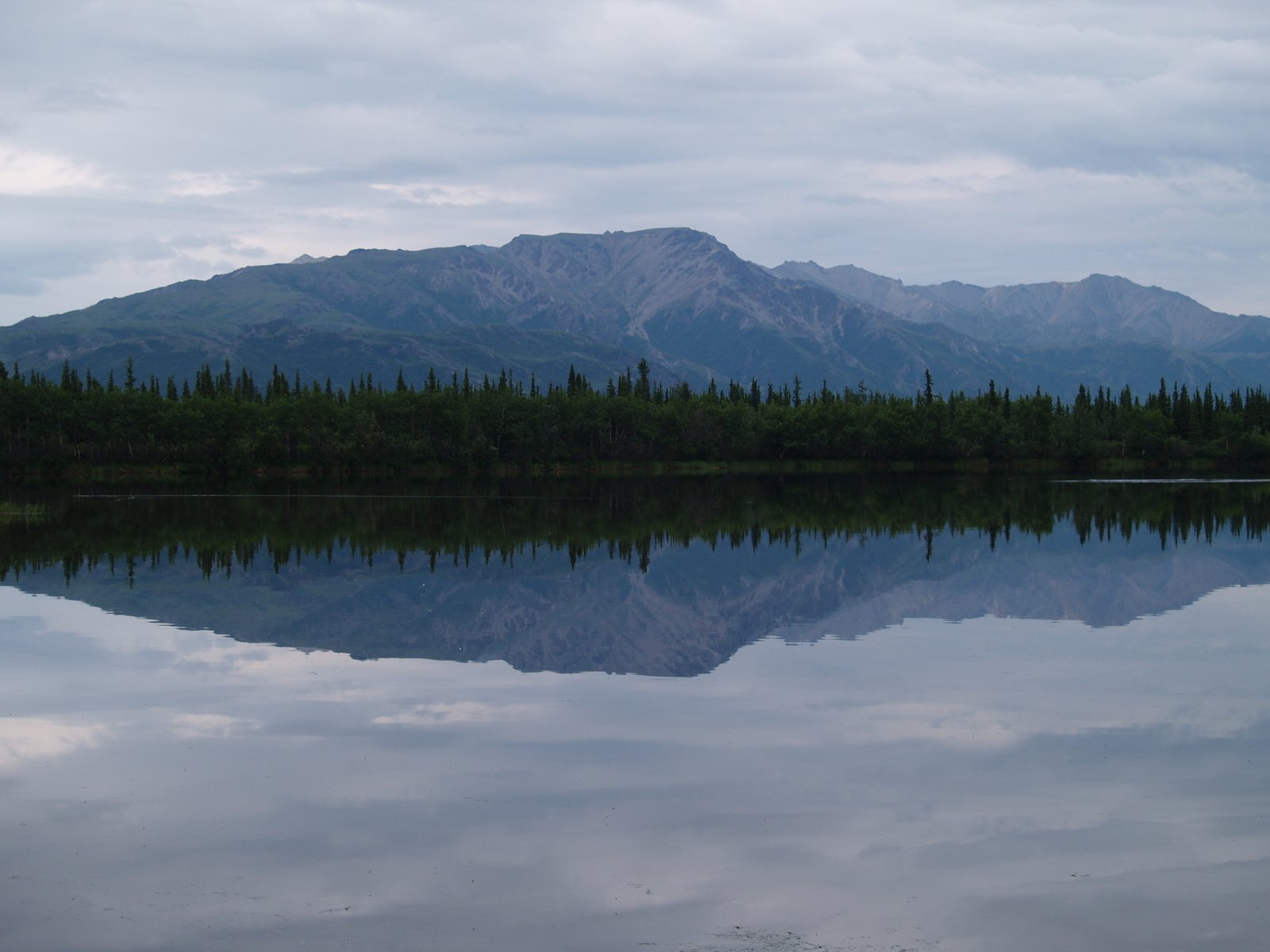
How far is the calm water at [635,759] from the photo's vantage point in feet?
40.0

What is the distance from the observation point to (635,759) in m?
17.7

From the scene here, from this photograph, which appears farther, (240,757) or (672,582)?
(672,582)

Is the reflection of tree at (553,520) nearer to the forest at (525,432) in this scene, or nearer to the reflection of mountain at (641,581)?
the reflection of mountain at (641,581)

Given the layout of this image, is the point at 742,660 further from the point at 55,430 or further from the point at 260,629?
the point at 55,430

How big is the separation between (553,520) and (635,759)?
4794cm

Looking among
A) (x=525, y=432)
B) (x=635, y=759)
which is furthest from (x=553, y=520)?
(x=525, y=432)

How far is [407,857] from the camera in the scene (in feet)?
44.7

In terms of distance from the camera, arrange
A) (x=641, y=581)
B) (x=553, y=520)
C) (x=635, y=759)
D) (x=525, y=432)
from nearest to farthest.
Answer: (x=635, y=759) → (x=641, y=581) → (x=553, y=520) → (x=525, y=432)

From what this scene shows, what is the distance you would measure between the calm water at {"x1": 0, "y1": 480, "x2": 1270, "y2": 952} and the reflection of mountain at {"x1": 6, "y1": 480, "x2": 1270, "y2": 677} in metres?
0.24

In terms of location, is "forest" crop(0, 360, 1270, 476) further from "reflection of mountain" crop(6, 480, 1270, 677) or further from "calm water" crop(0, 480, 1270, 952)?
"calm water" crop(0, 480, 1270, 952)

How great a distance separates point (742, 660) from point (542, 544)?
25.7 metres

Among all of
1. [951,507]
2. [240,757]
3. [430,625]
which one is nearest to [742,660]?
[430,625]

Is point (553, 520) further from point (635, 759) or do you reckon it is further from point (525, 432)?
point (525, 432)

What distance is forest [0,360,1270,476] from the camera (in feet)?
488
